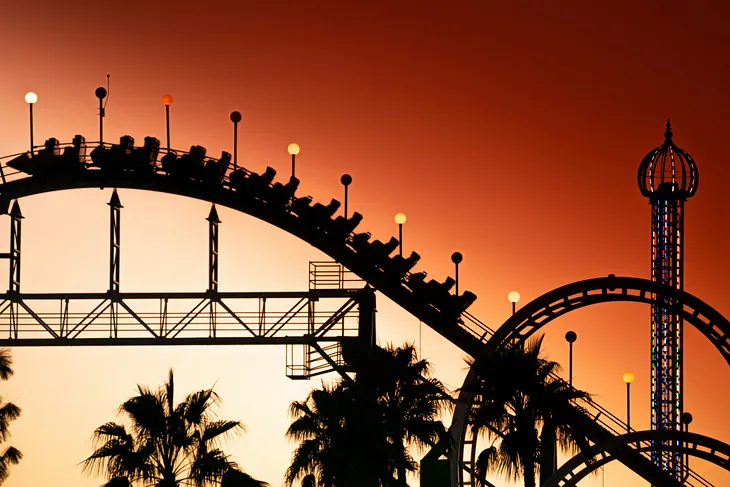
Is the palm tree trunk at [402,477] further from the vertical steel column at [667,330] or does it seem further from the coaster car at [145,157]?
the vertical steel column at [667,330]

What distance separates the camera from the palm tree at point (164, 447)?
50.2 meters

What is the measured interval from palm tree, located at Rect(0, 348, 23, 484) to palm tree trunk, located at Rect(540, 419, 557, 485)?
2134cm

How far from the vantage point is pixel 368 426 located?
51156 millimetres

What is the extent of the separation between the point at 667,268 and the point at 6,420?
124 feet

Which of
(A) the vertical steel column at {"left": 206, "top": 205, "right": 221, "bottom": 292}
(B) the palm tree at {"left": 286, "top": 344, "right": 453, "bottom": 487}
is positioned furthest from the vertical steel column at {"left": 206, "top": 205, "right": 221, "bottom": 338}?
(B) the palm tree at {"left": 286, "top": 344, "right": 453, "bottom": 487}

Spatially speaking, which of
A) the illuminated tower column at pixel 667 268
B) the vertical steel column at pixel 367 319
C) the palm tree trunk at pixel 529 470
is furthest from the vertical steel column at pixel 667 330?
the palm tree trunk at pixel 529 470

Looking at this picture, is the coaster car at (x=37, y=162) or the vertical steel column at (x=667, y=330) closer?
the coaster car at (x=37, y=162)

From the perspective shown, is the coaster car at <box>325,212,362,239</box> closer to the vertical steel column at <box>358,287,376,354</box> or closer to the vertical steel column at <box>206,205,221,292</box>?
the vertical steel column at <box>358,287,376,354</box>

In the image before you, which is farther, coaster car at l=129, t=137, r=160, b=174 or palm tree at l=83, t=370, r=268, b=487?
coaster car at l=129, t=137, r=160, b=174

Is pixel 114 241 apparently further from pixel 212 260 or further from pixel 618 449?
pixel 618 449

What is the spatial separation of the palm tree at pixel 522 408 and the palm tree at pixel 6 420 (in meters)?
21.7

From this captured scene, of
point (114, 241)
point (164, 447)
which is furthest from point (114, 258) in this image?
point (164, 447)

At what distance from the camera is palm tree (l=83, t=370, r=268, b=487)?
50.2m

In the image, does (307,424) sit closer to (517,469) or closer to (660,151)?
(517,469)
